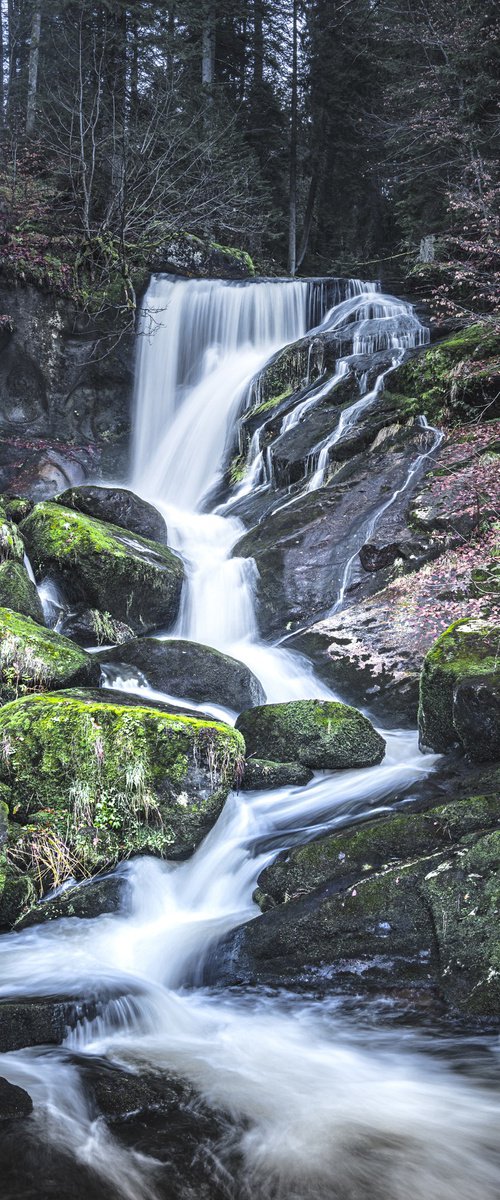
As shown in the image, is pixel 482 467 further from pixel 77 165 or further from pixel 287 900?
pixel 77 165

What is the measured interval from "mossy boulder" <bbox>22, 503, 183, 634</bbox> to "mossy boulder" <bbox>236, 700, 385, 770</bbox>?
347 centimetres

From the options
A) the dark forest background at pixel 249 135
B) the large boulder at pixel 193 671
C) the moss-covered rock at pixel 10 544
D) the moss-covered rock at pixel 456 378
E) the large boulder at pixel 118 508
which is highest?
the dark forest background at pixel 249 135

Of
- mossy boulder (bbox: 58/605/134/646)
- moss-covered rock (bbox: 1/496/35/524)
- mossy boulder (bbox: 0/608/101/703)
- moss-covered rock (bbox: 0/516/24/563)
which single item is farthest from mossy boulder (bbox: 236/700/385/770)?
moss-covered rock (bbox: 1/496/35/524)

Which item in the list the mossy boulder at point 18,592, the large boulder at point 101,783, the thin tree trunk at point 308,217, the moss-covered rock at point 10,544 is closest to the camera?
the large boulder at point 101,783

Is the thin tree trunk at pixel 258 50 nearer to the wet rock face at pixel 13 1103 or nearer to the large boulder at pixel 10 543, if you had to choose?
the large boulder at pixel 10 543

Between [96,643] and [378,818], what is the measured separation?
515 cm

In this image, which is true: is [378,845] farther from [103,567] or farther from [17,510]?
[17,510]

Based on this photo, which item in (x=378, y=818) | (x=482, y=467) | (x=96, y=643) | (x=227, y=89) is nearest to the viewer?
(x=378, y=818)

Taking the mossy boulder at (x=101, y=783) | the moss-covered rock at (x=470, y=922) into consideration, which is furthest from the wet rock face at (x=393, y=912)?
the mossy boulder at (x=101, y=783)

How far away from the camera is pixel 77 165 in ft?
56.6

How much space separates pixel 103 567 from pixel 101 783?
176 inches

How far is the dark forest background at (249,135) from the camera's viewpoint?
1593cm

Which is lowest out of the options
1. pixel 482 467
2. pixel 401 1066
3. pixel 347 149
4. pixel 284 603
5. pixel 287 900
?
pixel 401 1066

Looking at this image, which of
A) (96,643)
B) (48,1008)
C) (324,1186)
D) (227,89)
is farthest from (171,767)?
(227,89)
